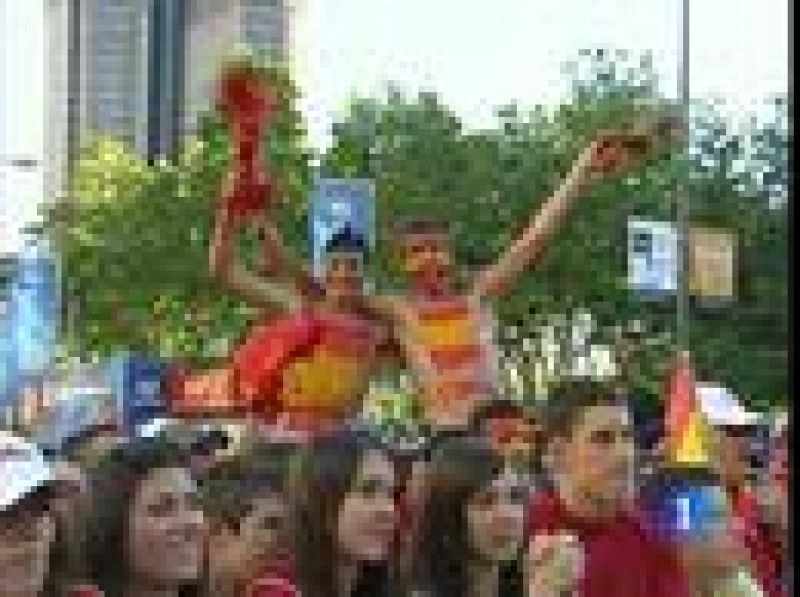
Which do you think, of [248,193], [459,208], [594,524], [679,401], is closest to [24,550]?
[594,524]

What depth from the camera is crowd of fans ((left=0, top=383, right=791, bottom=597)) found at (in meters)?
2.40

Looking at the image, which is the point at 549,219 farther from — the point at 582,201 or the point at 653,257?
the point at 653,257

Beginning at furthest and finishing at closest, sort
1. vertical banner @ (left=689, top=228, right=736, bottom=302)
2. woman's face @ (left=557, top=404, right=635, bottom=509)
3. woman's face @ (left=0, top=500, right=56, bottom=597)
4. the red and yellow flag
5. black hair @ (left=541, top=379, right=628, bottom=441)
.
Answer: the red and yellow flag → vertical banner @ (left=689, top=228, right=736, bottom=302) → black hair @ (left=541, top=379, right=628, bottom=441) → woman's face @ (left=557, top=404, right=635, bottom=509) → woman's face @ (left=0, top=500, right=56, bottom=597)

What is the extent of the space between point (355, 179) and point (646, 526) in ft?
7.91

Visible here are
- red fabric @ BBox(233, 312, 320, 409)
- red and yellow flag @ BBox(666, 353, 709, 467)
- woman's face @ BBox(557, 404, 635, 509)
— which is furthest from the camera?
red fabric @ BBox(233, 312, 320, 409)

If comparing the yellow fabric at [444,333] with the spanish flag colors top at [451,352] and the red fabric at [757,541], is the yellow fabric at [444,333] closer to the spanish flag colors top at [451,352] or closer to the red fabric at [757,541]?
the spanish flag colors top at [451,352]

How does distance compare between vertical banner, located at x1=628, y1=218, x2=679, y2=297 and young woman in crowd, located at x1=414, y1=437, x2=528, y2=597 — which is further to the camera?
vertical banner, located at x1=628, y1=218, x2=679, y2=297

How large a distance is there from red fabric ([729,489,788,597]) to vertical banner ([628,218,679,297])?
2.71 feet

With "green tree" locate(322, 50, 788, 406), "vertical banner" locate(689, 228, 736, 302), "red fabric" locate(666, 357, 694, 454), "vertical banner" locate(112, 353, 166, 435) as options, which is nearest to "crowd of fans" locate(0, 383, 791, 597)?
"green tree" locate(322, 50, 788, 406)

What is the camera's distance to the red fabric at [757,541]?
2.68m

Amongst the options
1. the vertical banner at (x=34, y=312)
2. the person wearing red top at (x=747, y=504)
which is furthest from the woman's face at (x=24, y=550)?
the vertical banner at (x=34, y=312)

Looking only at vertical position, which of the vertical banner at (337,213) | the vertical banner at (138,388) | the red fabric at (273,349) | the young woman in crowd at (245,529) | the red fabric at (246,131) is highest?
the red fabric at (246,131)

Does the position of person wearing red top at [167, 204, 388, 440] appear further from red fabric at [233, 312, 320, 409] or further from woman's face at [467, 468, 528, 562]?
woman's face at [467, 468, 528, 562]

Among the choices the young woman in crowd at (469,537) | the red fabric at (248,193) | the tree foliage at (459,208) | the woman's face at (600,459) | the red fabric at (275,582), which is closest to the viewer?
the red fabric at (275,582)
